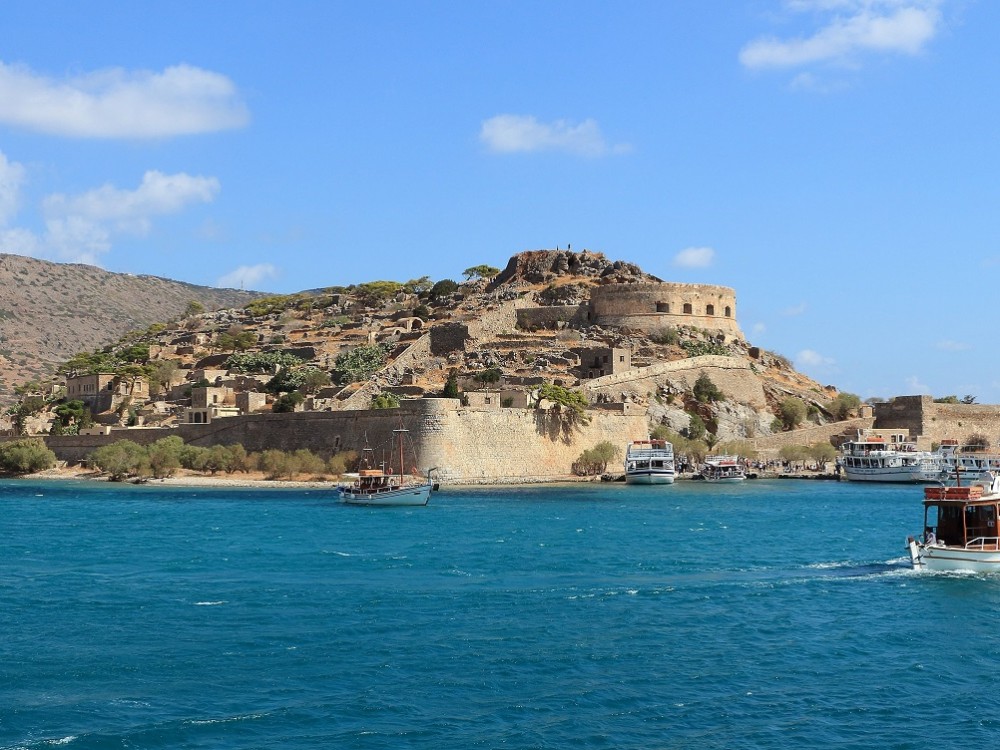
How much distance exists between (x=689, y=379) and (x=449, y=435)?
1659cm

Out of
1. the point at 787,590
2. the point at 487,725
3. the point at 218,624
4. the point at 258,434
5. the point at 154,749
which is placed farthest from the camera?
the point at 258,434

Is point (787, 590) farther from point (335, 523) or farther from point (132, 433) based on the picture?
point (132, 433)

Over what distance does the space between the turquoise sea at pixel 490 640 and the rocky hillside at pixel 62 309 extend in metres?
70.3

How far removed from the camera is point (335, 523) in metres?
36.0

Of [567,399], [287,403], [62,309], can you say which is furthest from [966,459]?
[62,309]

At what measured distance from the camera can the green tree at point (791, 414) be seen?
209ft

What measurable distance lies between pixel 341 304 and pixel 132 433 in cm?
3211

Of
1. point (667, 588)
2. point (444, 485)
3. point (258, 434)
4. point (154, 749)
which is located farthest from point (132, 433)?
point (154, 749)

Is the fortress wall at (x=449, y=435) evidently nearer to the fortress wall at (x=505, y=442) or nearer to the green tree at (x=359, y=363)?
the fortress wall at (x=505, y=442)

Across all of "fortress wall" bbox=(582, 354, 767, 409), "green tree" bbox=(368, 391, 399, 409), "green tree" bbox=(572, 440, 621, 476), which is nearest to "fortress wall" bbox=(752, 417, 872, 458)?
"fortress wall" bbox=(582, 354, 767, 409)

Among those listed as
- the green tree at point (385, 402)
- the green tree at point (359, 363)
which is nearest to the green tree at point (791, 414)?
the green tree at point (359, 363)

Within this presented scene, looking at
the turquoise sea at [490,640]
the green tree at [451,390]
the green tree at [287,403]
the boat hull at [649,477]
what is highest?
the green tree at [451,390]

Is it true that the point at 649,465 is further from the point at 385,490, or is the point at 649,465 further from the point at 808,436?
the point at 385,490

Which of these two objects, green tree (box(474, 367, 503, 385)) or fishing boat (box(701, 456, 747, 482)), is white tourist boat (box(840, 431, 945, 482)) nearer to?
fishing boat (box(701, 456, 747, 482))
